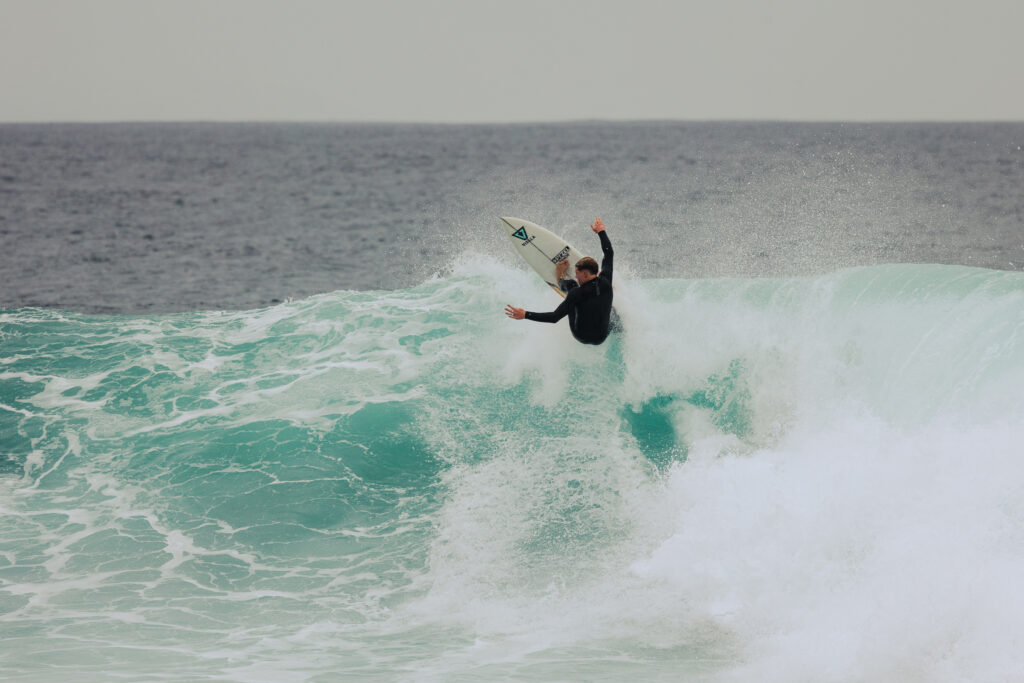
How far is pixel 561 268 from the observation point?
14.8 meters

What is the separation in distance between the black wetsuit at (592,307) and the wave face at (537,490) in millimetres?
1401

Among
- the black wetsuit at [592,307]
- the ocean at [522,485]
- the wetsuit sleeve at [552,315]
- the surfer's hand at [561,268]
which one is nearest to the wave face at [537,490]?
the ocean at [522,485]

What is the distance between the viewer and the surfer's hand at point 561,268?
48.4 feet

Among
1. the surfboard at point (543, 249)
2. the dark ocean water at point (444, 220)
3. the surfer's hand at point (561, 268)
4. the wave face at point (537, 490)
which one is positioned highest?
the dark ocean water at point (444, 220)

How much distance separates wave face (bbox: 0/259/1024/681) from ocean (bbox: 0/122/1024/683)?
0.04 meters

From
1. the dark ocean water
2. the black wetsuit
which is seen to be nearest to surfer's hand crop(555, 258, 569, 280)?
the black wetsuit

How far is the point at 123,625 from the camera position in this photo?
30.8 feet

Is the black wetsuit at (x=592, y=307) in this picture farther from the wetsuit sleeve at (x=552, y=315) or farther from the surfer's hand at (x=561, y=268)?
the surfer's hand at (x=561, y=268)

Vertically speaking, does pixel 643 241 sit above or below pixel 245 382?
above

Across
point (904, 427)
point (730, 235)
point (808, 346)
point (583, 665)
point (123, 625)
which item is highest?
point (730, 235)

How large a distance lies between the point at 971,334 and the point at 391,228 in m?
32.7

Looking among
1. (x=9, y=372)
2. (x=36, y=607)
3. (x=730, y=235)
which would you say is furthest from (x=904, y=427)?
(x=730, y=235)

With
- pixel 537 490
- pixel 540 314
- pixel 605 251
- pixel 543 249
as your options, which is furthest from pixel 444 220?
pixel 537 490

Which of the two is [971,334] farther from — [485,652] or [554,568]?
[485,652]
